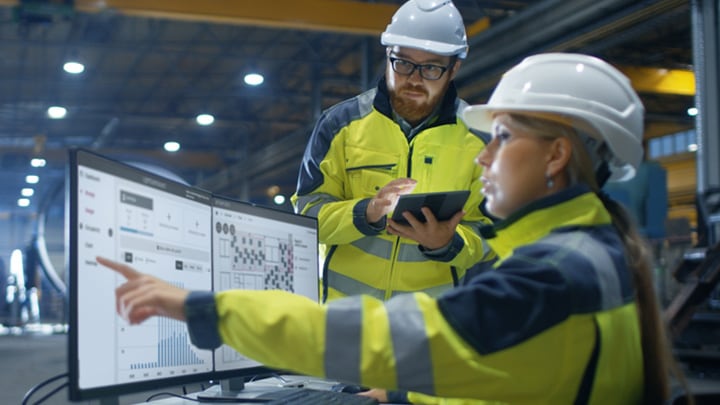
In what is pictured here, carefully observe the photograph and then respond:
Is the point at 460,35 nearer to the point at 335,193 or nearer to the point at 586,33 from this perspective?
the point at 335,193

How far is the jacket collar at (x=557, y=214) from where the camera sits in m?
1.08

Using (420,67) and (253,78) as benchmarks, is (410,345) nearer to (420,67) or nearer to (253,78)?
(420,67)

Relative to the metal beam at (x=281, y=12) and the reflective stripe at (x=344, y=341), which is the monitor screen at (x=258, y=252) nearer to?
the reflective stripe at (x=344, y=341)

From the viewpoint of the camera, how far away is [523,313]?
943 millimetres

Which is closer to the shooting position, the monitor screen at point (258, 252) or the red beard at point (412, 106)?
the monitor screen at point (258, 252)

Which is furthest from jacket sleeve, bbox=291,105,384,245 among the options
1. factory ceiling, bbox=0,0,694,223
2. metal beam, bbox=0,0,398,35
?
metal beam, bbox=0,0,398,35

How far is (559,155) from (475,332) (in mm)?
317

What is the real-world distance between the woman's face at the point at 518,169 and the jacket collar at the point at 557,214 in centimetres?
4

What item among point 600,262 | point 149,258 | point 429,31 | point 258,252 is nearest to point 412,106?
point 429,31

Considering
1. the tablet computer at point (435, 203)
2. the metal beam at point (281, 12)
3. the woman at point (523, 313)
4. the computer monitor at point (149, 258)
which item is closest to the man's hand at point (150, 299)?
the woman at point (523, 313)

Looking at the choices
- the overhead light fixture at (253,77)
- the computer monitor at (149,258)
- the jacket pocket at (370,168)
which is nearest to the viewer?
the computer monitor at (149,258)

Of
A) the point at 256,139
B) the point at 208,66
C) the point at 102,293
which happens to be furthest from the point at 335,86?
the point at 102,293

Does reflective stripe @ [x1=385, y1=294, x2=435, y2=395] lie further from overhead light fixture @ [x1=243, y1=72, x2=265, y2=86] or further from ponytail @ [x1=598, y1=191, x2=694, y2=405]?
overhead light fixture @ [x1=243, y1=72, x2=265, y2=86]

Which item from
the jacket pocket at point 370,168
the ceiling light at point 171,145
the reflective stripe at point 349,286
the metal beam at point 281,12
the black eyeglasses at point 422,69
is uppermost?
the ceiling light at point 171,145
